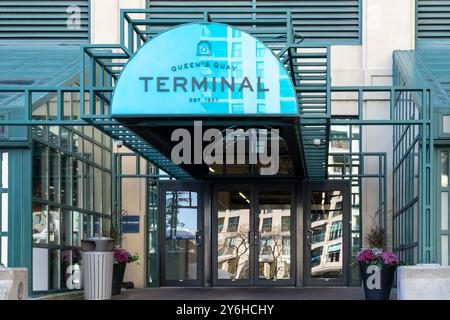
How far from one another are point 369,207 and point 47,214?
7.30m

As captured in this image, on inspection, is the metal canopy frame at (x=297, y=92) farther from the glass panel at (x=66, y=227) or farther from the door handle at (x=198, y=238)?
the door handle at (x=198, y=238)

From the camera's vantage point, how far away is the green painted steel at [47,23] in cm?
1808

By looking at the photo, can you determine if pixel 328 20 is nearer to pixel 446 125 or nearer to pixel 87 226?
pixel 446 125

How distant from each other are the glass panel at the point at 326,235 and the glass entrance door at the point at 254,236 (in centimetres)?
47

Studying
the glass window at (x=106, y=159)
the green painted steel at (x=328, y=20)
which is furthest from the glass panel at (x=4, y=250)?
the green painted steel at (x=328, y=20)

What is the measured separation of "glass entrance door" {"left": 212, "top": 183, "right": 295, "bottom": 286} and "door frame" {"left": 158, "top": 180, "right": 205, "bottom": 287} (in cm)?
28

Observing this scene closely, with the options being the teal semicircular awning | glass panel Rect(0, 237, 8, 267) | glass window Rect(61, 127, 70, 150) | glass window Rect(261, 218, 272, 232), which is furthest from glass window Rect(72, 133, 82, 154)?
the teal semicircular awning

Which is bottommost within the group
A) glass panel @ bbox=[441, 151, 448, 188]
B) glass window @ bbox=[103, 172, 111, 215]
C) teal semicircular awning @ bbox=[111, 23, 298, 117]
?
glass window @ bbox=[103, 172, 111, 215]

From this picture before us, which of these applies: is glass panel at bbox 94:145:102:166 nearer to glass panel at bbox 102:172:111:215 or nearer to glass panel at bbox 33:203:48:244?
glass panel at bbox 102:172:111:215

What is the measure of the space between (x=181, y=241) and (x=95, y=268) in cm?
434

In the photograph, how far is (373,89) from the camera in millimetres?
11359

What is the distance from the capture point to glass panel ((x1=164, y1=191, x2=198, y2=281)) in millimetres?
17500

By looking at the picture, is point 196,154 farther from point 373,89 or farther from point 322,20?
point 322,20
